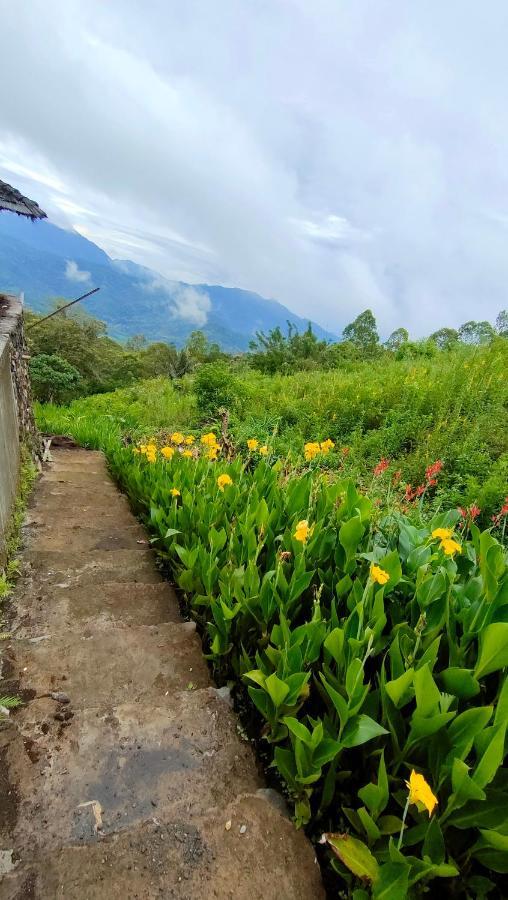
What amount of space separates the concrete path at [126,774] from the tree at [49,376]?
18.8m

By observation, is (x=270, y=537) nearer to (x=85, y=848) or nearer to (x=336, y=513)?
(x=336, y=513)

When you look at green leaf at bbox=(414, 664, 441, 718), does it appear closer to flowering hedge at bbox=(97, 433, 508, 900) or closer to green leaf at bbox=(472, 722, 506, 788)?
flowering hedge at bbox=(97, 433, 508, 900)

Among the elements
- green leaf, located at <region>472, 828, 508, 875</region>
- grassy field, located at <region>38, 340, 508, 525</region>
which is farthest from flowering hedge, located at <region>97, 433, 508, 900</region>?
grassy field, located at <region>38, 340, 508, 525</region>

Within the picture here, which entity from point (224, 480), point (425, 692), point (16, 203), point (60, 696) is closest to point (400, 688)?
point (425, 692)

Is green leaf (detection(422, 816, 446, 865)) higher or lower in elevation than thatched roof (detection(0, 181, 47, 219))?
lower

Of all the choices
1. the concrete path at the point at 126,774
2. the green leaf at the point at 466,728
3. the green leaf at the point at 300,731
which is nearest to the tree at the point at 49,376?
the concrete path at the point at 126,774

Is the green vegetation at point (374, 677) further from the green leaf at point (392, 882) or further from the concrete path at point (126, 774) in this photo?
the concrete path at point (126, 774)

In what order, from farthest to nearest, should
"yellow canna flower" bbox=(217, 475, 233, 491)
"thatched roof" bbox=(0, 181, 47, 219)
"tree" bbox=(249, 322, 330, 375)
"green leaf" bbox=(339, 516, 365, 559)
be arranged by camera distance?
"tree" bbox=(249, 322, 330, 375), "thatched roof" bbox=(0, 181, 47, 219), "yellow canna flower" bbox=(217, 475, 233, 491), "green leaf" bbox=(339, 516, 365, 559)

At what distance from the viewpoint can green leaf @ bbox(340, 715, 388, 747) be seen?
1201 mm

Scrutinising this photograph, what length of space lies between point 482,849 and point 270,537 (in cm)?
140

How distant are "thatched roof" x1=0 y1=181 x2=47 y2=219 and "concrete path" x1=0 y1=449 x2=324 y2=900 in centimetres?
374

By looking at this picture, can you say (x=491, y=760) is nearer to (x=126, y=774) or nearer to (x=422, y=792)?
(x=422, y=792)

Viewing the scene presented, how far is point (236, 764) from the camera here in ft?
4.85

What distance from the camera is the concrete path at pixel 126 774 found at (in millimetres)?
1135
